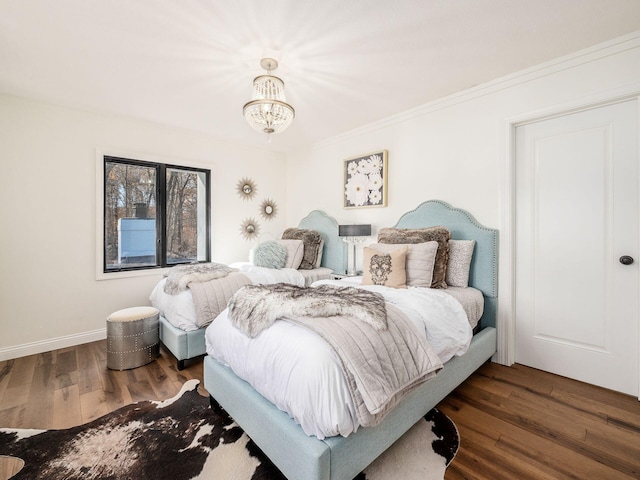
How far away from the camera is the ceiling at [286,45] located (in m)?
1.81

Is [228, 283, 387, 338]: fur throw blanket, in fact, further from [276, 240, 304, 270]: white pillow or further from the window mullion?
the window mullion

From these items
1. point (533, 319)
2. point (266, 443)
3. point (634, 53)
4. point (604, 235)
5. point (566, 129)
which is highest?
point (634, 53)

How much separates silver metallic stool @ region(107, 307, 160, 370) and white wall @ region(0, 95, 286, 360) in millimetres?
966

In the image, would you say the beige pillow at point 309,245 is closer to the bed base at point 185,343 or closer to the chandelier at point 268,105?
the bed base at point 185,343

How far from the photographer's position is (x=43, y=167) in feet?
10.0

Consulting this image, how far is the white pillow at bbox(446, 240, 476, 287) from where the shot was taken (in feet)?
8.97

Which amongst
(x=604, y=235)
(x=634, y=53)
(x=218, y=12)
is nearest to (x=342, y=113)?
(x=218, y=12)

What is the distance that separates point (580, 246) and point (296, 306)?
2348 millimetres

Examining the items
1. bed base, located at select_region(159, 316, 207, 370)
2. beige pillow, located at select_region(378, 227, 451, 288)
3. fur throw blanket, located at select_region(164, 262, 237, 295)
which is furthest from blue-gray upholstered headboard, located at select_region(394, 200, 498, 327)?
bed base, located at select_region(159, 316, 207, 370)

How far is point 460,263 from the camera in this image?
275 cm

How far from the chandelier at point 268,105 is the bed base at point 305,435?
176 centimetres

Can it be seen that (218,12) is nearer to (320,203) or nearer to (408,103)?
(408,103)

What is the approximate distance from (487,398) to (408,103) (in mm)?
2787

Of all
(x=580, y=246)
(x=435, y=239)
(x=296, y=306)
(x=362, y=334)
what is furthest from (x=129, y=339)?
(x=580, y=246)
